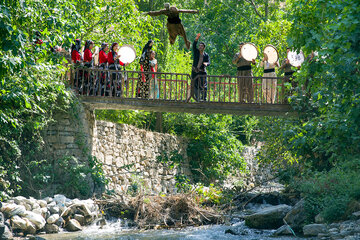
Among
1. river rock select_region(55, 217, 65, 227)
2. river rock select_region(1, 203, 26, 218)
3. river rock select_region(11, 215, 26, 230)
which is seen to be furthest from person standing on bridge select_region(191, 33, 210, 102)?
river rock select_region(11, 215, 26, 230)

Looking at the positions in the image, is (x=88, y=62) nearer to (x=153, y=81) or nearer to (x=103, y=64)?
(x=103, y=64)

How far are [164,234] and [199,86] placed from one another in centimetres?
478

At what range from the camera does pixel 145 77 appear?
14.8 meters

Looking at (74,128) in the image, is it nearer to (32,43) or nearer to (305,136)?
(32,43)

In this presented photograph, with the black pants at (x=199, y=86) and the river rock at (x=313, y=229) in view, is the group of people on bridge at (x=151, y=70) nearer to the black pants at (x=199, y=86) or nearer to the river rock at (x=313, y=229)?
the black pants at (x=199, y=86)

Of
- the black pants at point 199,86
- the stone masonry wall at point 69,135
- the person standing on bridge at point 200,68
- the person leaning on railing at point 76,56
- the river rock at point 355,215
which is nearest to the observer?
the river rock at point 355,215

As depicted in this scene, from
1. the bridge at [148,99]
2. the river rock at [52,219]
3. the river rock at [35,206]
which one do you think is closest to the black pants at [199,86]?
the bridge at [148,99]

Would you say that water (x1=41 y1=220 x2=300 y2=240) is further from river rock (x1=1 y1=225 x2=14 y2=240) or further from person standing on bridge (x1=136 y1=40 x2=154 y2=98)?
person standing on bridge (x1=136 y1=40 x2=154 y2=98)

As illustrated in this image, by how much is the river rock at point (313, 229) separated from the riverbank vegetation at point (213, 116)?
0.30m

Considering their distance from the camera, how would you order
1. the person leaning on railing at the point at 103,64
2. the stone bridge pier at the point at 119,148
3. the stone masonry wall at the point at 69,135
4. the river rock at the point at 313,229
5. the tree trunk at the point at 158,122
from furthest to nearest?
the tree trunk at the point at 158,122 < the person leaning on railing at the point at 103,64 < the stone bridge pier at the point at 119,148 < the stone masonry wall at the point at 69,135 < the river rock at the point at 313,229

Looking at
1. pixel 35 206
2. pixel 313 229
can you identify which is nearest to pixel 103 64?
pixel 35 206

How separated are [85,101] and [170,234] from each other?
4.83 meters

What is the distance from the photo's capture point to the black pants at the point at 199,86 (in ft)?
Answer: 46.8

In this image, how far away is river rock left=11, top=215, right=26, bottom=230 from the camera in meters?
10.1
